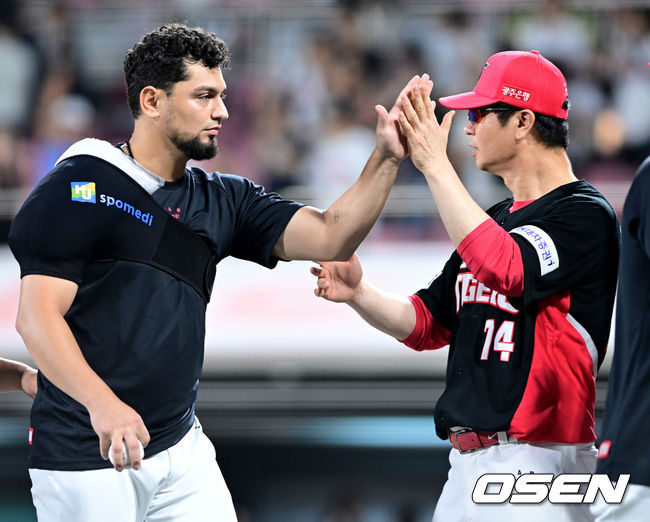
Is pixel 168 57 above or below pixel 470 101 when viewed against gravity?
above

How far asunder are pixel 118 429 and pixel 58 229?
2.06ft

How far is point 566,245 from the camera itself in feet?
9.84

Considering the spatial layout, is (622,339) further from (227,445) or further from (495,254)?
(227,445)

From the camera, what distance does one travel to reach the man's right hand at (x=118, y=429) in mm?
2705

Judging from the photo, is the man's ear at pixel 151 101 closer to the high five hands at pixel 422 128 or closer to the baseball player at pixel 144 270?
the baseball player at pixel 144 270

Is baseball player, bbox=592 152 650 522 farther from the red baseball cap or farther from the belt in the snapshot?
the red baseball cap

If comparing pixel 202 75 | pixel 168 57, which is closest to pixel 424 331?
pixel 202 75

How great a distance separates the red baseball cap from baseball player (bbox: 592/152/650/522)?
76 cm

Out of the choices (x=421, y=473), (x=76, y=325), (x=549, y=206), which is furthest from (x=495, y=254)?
(x=421, y=473)

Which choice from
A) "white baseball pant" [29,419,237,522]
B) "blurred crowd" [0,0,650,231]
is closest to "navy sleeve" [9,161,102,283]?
"white baseball pant" [29,419,237,522]

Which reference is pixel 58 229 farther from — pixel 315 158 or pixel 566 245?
pixel 315 158

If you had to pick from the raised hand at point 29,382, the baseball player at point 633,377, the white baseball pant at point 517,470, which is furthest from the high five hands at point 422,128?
the raised hand at point 29,382

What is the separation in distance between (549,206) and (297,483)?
167 inches

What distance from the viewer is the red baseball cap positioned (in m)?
3.21
